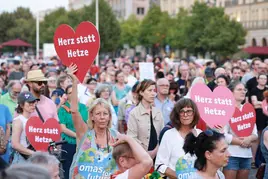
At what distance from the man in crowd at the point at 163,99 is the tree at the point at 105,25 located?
4581 cm

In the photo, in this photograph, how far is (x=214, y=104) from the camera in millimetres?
7418

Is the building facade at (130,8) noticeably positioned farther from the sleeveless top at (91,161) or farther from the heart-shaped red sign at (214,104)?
the sleeveless top at (91,161)

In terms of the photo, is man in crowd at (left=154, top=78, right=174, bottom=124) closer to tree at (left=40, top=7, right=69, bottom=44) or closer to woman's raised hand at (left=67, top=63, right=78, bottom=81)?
woman's raised hand at (left=67, top=63, right=78, bottom=81)

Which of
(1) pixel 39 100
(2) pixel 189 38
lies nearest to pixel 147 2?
(2) pixel 189 38

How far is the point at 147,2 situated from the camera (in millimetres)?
110500

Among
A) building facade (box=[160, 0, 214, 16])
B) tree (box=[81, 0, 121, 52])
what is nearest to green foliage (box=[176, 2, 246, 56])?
tree (box=[81, 0, 121, 52])

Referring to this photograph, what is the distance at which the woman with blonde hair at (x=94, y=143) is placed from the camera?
5707 millimetres

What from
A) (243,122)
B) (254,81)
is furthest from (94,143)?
(254,81)

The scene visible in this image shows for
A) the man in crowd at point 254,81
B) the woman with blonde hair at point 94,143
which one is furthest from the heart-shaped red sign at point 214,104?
the man in crowd at point 254,81

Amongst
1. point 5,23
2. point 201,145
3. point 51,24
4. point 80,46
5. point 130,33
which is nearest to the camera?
point 201,145

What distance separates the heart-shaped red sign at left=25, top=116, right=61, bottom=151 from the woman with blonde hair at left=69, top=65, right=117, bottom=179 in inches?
47.4

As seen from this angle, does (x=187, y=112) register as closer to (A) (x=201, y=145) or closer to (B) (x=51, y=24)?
(A) (x=201, y=145)

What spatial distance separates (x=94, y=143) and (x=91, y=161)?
284 millimetres

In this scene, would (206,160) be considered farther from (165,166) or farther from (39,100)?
(39,100)
